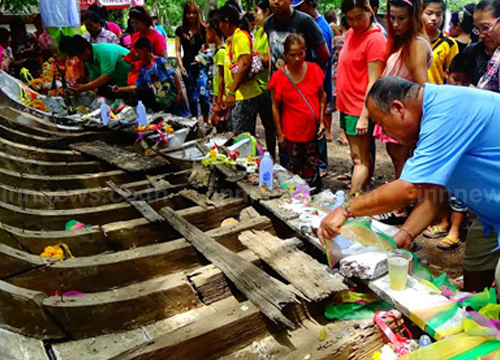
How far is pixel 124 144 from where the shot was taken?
5.72 m

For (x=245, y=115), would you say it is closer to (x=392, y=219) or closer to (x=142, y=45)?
(x=142, y=45)

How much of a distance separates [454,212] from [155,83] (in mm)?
4263

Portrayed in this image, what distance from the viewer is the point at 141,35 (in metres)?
6.66

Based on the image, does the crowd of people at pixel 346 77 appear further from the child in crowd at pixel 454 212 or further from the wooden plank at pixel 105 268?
the wooden plank at pixel 105 268

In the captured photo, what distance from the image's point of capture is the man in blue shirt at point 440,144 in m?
1.98

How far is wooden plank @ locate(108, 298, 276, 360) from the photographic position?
203 centimetres

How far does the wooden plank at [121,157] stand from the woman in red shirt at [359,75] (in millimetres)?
2004

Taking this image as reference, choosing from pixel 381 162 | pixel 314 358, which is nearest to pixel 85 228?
pixel 314 358

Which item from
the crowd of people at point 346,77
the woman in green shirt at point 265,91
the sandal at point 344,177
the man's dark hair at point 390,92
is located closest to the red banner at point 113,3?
the crowd of people at point 346,77

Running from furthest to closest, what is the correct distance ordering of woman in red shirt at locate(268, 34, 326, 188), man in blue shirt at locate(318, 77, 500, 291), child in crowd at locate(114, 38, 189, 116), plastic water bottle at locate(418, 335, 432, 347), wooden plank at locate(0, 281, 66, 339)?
child in crowd at locate(114, 38, 189, 116) < woman in red shirt at locate(268, 34, 326, 188) < wooden plank at locate(0, 281, 66, 339) < plastic water bottle at locate(418, 335, 432, 347) < man in blue shirt at locate(318, 77, 500, 291)

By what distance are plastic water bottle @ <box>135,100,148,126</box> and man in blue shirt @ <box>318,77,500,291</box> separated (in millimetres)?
3764

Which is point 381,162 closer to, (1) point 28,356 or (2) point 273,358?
→ (2) point 273,358

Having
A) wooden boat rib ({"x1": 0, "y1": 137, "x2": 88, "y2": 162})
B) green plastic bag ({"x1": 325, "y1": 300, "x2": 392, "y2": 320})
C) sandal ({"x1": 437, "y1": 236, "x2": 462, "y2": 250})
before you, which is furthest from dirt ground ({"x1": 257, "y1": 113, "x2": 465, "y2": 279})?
wooden boat rib ({"x1": 0, "y1": 137, "x2": 88, "y2": 162})

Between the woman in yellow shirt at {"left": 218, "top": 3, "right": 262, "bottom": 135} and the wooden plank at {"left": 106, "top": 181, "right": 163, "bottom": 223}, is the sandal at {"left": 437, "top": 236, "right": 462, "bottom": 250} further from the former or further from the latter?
the woman in yellow shirt at {"left": 218, "top": 3, "right": 262, "bottom": 135}
